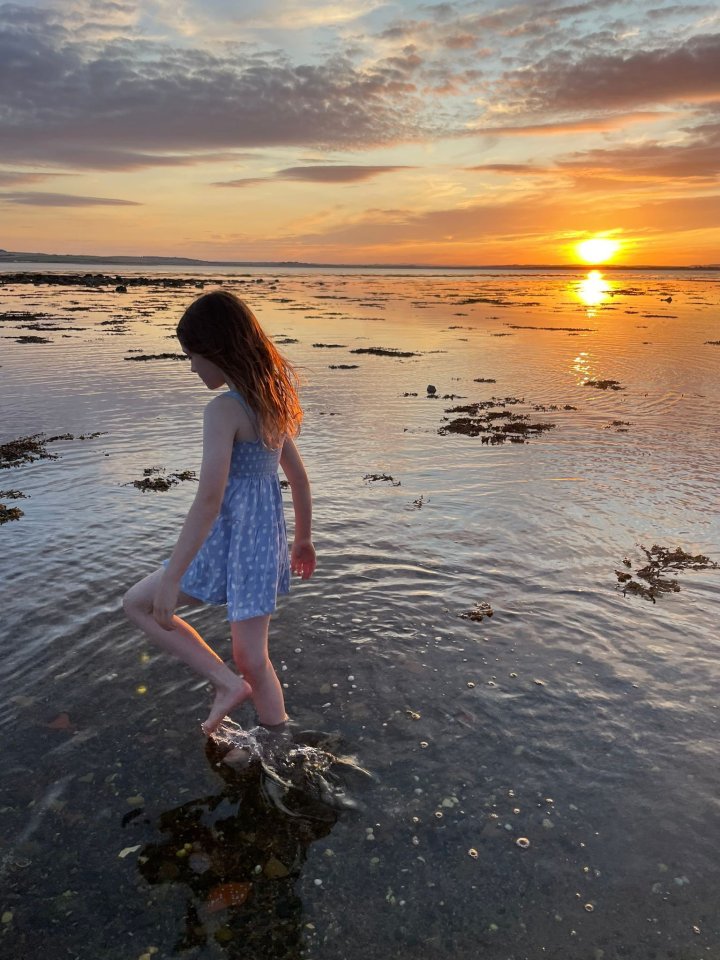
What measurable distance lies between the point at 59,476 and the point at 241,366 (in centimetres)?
823

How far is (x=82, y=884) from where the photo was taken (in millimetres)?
3678

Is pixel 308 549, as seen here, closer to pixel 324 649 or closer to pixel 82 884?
pixel 324 649

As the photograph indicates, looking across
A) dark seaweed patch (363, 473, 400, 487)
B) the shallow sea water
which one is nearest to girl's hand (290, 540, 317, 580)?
the shallow sea water

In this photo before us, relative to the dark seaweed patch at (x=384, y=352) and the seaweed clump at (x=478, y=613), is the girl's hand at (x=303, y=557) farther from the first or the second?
the dark seaweed patch at (x=384, y=352)

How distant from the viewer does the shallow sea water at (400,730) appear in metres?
3.52

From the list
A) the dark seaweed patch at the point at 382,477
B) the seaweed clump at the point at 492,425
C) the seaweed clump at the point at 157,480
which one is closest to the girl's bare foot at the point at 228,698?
the seaweed clump at the point at 157,480

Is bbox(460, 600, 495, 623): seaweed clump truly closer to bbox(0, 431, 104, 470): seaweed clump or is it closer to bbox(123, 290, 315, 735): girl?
bbox(123, 290, 315, 735): girl

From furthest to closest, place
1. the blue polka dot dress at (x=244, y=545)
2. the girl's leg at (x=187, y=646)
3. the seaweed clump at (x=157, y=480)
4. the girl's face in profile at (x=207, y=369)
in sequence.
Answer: the seaweed clump at (x=157, y=480), the girl's leg at (x=187, y=646), the blue polka dot dress at (x=244, y=545), the girl's face in profile at (x=207, y=369)

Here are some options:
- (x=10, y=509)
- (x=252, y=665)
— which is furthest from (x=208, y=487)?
(x=10, y=509)

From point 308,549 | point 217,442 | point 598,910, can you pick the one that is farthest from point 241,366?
point 598,910

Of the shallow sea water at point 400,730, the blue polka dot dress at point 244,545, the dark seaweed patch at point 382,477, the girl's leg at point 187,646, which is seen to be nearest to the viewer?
the shallow sea water at point 400,730

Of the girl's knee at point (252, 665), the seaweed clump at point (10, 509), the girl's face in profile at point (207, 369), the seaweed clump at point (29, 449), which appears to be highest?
the girl's face in profile at point (207, 369)

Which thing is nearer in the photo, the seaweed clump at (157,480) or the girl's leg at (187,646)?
the girl's leg at (187,646)

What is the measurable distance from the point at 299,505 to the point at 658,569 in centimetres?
487
